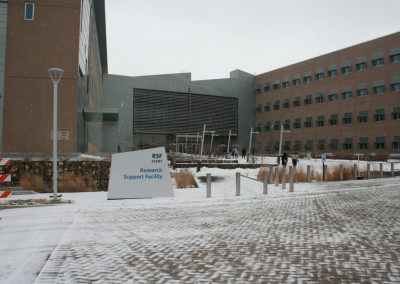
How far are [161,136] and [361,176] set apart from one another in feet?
186

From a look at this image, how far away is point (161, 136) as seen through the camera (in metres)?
73.6

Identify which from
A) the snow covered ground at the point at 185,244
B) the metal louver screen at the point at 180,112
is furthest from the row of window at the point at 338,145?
the snow covered ground at the point at 185,244

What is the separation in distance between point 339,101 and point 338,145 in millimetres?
8329

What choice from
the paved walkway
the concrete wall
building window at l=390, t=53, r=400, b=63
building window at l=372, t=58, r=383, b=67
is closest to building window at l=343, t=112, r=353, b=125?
building window at l=372, t=58, r=383, b=67

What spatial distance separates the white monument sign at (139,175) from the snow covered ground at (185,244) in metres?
1.53

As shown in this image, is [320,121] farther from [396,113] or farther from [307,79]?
[396,113]

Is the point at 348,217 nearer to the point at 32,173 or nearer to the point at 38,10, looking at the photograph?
the point at 32,173

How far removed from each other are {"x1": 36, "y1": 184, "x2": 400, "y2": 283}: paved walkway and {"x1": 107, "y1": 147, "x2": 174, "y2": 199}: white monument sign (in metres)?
2.40

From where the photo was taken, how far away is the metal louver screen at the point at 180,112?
71438 mm

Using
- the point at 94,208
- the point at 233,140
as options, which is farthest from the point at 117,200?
the point at 233,140

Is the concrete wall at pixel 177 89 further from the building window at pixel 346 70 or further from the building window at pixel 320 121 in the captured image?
the building window at pixel 346 70

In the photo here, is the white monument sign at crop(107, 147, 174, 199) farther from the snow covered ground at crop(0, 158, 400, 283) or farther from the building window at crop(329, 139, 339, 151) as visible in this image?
the building window at crop(329, 139, 339, 151)

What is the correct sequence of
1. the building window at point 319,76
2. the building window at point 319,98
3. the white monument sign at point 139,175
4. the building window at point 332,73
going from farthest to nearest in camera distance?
the building window at point 319,76 < the building window at point 319,98 < the building window at point 332,73 < the white monument sign at point 139,175

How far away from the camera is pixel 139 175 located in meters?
11.3
